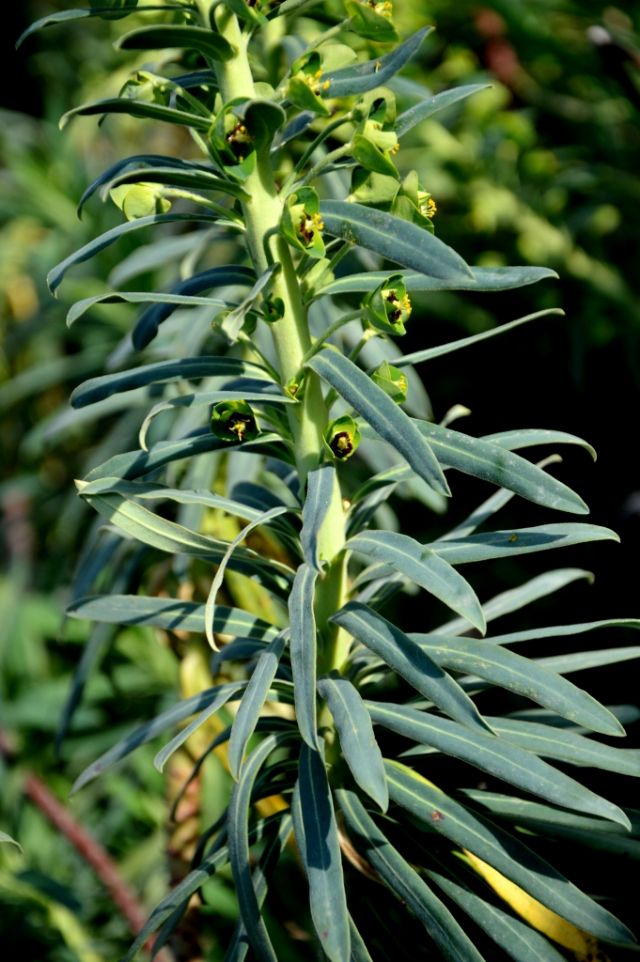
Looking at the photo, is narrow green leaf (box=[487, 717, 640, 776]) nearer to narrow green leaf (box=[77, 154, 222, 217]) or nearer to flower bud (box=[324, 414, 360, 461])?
flower bud (box=[324, 414, 360, 461])

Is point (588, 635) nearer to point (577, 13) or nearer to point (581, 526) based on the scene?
point (581, 526)

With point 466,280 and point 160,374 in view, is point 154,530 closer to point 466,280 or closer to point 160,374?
point 160,374

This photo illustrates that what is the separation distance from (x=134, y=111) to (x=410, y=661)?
1.27 feet

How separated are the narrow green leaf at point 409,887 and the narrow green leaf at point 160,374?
0.33 metres

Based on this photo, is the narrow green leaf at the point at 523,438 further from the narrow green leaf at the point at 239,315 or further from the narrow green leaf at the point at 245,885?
the narrow green leaf at the point at 245,885

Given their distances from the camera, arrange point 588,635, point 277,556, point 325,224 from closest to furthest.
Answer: point 325,224, point 277,556, point 588,635

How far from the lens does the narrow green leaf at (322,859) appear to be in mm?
569

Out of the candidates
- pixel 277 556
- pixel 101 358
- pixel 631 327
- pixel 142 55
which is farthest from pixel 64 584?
pixel 631 327

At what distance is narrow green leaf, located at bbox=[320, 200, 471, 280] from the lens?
1.82ft

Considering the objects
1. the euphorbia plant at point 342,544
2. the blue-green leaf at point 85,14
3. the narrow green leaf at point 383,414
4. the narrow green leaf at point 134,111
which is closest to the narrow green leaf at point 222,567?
the euphorbia plant at point 342,544

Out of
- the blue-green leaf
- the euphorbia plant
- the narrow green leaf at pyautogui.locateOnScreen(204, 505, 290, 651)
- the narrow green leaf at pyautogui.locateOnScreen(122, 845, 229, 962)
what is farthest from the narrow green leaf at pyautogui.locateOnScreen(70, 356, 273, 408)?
the narrow green leaf at pyautogui.locateOnScreen(122, 845, 229, 962)

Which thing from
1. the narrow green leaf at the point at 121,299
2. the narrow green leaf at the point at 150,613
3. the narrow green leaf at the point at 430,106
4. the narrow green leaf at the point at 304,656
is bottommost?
the narrow green leaf at the point at 150,613

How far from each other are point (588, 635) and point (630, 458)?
40 centimetres

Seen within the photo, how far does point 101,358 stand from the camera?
1722 millimetres
